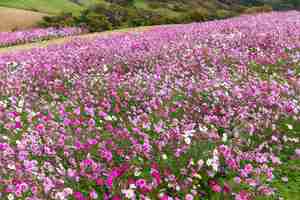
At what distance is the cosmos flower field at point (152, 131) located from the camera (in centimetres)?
634

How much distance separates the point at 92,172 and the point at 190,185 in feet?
4.43

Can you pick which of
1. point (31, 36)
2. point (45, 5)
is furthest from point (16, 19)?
point (31, 36)

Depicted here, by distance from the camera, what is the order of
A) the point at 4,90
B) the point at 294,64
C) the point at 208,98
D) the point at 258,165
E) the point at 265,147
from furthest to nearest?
the point at 294,64
the point at 4,90
the point at 208,98
the point at 265,147
the point at 258,165

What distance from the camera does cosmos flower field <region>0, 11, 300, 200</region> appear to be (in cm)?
634

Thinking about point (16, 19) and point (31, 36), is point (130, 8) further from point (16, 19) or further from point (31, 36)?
point (31, 36)

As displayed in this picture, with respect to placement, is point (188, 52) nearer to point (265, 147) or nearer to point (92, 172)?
point (265, 147)

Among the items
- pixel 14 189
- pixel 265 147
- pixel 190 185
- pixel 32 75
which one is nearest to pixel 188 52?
pixel 32 75

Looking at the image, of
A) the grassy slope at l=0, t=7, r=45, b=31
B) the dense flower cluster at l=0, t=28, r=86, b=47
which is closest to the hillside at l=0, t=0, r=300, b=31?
the grassy slope at l=0, t=7, r=45, b=31

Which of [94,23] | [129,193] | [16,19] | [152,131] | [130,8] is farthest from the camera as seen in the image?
[130,8]

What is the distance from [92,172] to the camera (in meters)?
6.62

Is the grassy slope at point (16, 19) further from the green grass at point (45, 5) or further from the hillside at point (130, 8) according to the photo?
the green grass at point (45, 5)

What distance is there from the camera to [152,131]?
836 cm

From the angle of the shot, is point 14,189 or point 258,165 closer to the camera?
point 14,189

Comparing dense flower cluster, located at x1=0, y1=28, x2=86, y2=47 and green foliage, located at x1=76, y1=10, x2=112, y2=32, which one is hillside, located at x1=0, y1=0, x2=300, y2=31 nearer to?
green foliage, located at x1=76, y1=10, x2=112, y2=32
